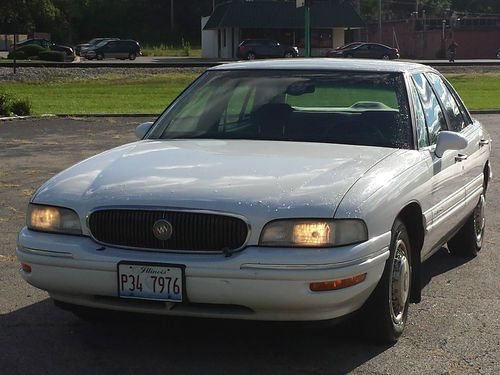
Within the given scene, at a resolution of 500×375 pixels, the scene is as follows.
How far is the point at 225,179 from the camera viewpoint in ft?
15.5

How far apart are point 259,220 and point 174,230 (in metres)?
0.43

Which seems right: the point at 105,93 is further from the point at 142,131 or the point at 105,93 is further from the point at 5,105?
the point at 142,131

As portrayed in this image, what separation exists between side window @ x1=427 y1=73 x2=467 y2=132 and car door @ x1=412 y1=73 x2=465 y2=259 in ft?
0.61

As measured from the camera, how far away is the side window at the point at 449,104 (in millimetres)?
6773

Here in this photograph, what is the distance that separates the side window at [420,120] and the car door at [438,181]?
0.04 metres

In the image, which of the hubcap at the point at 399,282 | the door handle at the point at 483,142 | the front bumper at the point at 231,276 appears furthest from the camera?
the door handle at the point at 483,142

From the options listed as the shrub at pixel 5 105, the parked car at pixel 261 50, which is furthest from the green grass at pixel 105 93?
the parked car at pixel 261 50

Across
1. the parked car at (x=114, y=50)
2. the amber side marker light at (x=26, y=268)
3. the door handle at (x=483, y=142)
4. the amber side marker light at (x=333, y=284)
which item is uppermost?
the door handle at (x=483, y=142)

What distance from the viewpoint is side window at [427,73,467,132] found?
22.2 feet

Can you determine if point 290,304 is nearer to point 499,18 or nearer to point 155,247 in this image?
point 155,247

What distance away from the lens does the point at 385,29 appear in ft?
307

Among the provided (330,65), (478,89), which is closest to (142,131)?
(330,65)

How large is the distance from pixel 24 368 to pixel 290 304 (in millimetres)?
1408

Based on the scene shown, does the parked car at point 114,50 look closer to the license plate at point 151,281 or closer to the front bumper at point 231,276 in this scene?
the front bumper at point 231,276
